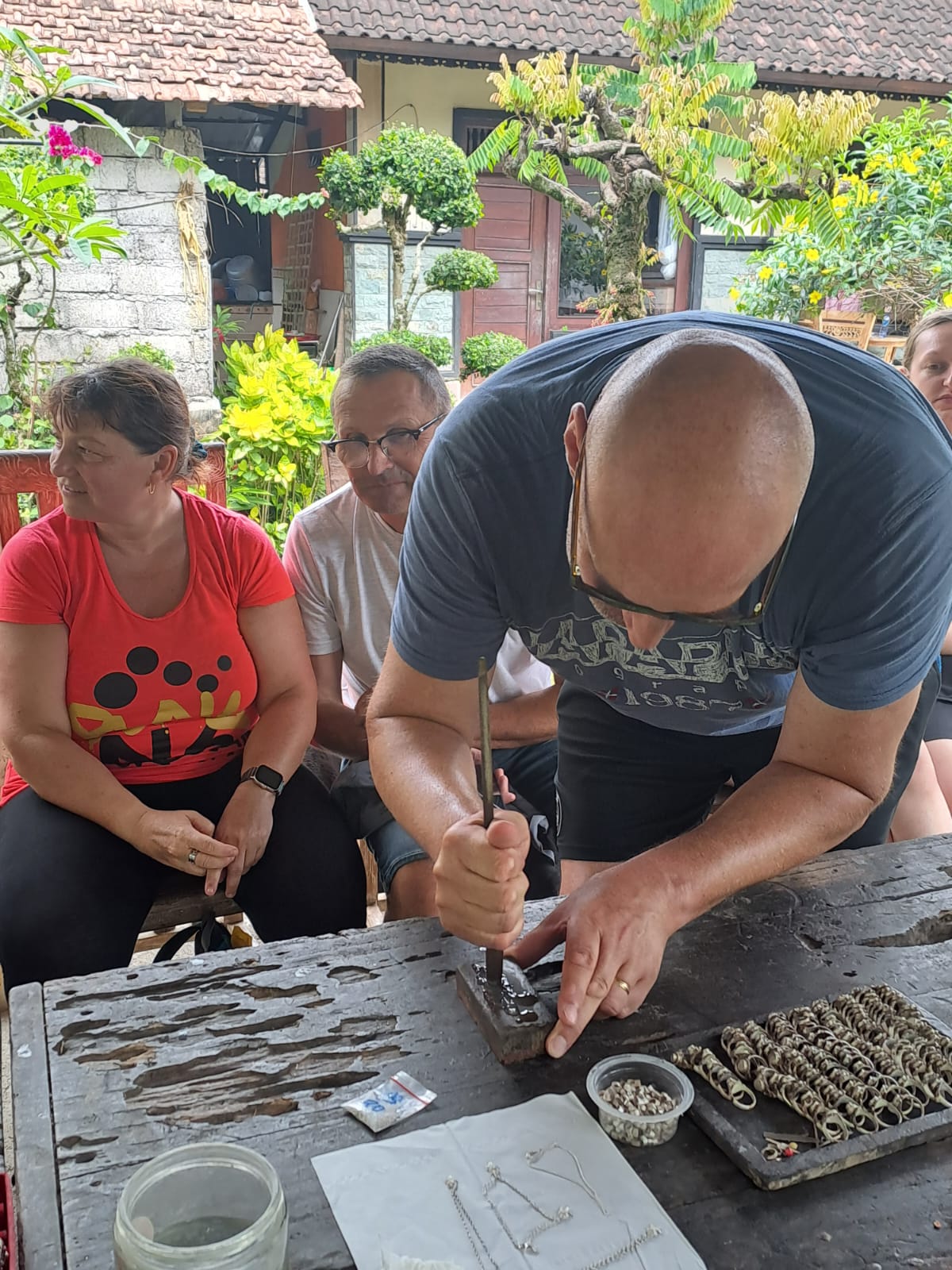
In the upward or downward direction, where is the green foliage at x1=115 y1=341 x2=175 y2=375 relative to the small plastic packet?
upward

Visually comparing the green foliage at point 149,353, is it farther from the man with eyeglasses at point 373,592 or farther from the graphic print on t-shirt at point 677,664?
the graphic print on t-shirt at point 677,664

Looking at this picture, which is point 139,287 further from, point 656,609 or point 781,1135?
point 781,1135

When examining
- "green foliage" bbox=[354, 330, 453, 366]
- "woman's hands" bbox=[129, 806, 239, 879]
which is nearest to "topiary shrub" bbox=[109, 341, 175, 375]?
"green foliage" bbox=[354, 330, 453, 366]

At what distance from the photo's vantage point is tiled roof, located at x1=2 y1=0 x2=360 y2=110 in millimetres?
6227

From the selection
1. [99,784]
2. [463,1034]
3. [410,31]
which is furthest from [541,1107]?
[410,31]

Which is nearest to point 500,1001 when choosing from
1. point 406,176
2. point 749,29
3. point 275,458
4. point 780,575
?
point 780,575

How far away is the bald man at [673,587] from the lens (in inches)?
44.6

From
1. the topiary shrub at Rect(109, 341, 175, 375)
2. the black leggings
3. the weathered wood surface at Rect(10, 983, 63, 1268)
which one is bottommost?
the black leggings

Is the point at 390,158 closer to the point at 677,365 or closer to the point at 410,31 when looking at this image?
the point at 410,31

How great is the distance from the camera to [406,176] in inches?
277

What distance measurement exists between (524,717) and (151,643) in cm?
83

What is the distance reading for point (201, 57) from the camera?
6.48 meters

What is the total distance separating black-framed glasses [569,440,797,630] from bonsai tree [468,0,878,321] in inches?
244

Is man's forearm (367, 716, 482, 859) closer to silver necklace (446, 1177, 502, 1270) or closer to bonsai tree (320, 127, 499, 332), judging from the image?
silver necklace (446, 1177, 502, 1270)
